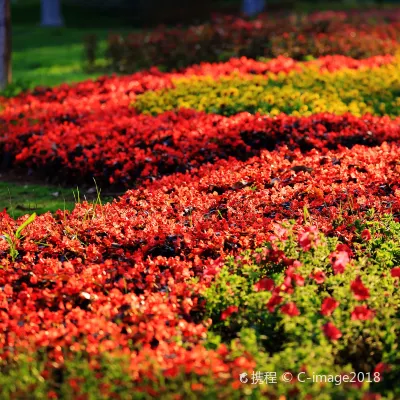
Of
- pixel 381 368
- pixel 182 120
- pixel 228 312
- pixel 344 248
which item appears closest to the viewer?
pixel 381 368

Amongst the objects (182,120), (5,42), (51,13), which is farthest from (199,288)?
(51,13)

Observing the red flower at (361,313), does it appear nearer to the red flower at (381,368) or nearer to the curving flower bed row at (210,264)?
the curving flower bed row at (210,264)

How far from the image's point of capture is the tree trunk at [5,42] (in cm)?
1347

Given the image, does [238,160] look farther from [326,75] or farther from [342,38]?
[342,38]

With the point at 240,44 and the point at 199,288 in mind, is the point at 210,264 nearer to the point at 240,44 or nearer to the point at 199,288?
the point at 199,288

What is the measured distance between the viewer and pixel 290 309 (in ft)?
13.4

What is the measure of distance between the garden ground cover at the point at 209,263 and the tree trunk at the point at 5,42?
4.40m

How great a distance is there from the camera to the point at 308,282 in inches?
181

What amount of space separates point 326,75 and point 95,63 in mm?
7816

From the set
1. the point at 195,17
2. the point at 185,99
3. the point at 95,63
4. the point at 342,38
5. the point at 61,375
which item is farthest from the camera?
the point at 195,17

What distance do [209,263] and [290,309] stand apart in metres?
1.15

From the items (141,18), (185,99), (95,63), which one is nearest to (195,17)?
(141,18)

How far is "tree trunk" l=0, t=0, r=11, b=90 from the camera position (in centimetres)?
1347

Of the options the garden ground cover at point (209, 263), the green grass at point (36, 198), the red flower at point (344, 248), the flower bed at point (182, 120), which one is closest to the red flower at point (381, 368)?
the garden ground cover at point (209, 263)
